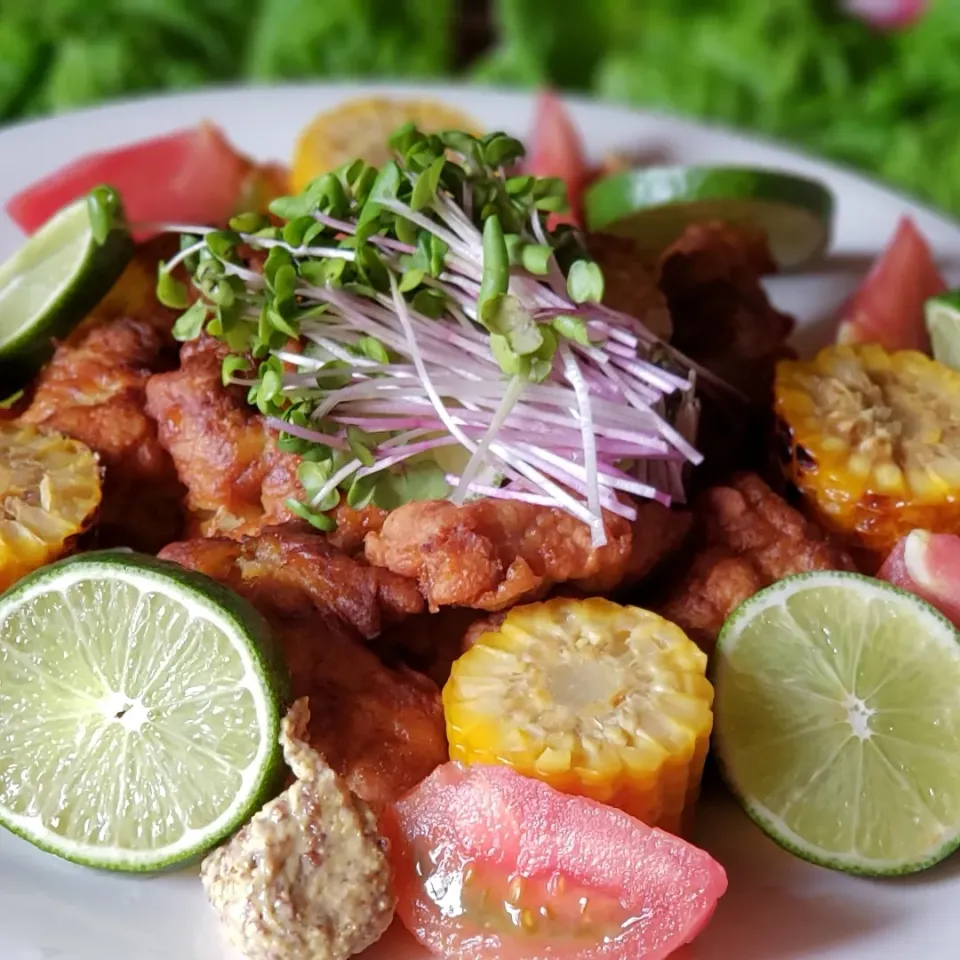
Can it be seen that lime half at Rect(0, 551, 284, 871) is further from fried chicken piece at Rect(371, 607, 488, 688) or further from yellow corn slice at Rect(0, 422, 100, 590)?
fried chicken piece at Rect(371, 607, 488, 688)

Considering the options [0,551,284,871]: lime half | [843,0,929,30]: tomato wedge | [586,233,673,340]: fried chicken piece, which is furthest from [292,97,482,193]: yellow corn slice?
[843,0,929,30]: tomato wedge

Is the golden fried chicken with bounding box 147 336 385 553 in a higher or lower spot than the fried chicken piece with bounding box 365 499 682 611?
higher

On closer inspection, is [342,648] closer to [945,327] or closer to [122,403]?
[122,403]

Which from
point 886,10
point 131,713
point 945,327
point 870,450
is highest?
point 131,713

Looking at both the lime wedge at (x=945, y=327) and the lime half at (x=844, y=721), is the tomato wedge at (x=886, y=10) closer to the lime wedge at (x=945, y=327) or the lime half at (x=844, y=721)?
the lime wedge at (x=945, y=327)

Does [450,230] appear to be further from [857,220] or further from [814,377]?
[857,220]

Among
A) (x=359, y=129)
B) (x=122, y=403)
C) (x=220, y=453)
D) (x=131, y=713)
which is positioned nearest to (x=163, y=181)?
(x=359, y=129)
